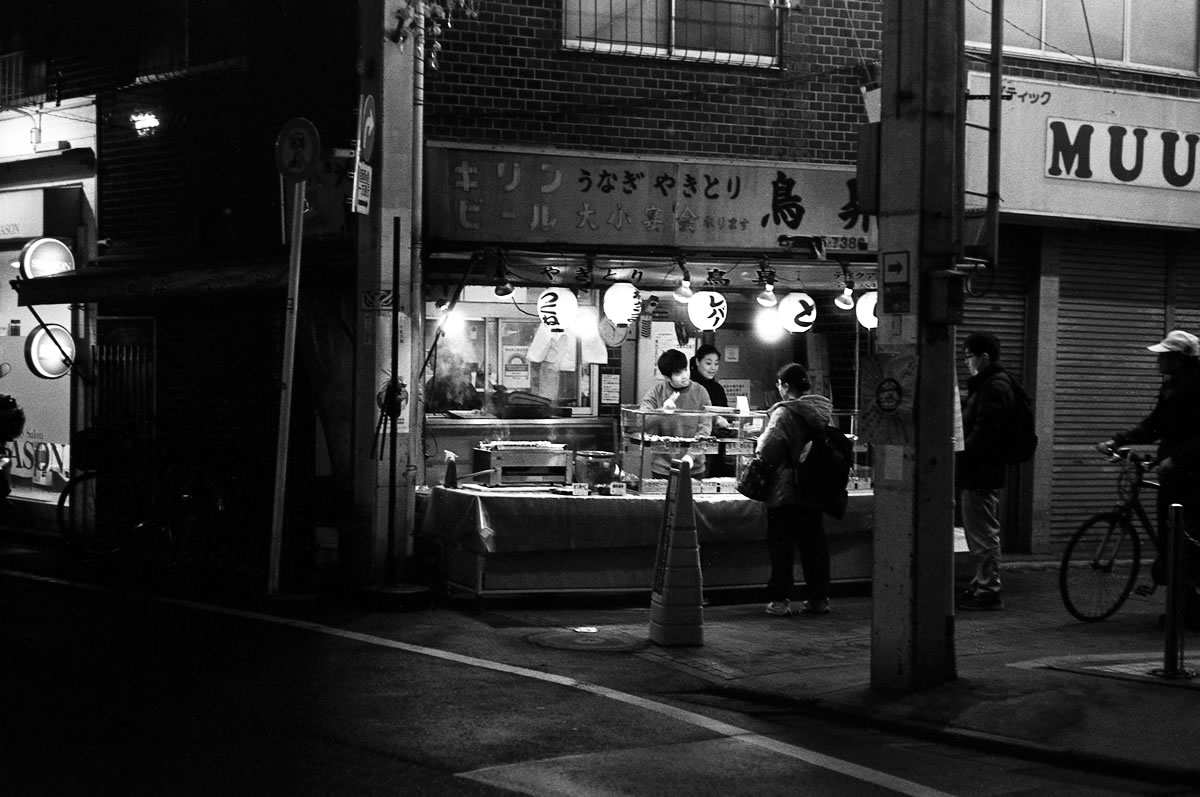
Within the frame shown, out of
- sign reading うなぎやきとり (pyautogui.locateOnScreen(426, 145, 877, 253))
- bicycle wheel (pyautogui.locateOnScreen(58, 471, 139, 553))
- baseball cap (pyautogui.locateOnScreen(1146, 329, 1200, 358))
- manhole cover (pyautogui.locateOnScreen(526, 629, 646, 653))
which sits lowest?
manhole cover (pyautogui.locateOnScreen(526, 629, 646, 653))

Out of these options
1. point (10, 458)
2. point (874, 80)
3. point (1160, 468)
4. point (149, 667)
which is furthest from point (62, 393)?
point (1160, 468)

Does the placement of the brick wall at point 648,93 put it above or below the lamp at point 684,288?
above

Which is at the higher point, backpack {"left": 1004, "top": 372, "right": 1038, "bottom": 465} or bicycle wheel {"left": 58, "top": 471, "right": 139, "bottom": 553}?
backpack {"left": 1004, "top": 372, "right": 1038, "bottom": 465}

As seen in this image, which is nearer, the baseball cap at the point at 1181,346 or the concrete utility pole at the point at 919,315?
the concrete utility pole at the point at 919,315

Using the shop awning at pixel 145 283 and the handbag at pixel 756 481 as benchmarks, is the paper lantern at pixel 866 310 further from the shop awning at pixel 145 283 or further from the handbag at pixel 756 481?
the shop awning at pixel 145 283

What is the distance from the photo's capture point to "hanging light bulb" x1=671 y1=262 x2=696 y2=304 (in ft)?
44.6

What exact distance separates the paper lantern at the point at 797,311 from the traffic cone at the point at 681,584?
4505mm

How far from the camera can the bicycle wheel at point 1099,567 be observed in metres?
10.9

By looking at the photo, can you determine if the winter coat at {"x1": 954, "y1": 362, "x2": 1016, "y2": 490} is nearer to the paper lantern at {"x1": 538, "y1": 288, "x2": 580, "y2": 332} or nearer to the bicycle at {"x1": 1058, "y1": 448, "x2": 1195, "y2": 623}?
the bicycle at {"x1": 1058, "y1": 448, "x2": 1195, "y2": 623}

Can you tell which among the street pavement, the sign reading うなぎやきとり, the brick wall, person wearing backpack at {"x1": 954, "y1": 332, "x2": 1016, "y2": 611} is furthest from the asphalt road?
the brick wall

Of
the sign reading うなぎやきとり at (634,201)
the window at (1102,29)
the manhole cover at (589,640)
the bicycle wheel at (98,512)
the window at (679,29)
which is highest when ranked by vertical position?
the window at (1102,29)

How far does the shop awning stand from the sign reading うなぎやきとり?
1.76 metres

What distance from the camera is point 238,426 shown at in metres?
14.9

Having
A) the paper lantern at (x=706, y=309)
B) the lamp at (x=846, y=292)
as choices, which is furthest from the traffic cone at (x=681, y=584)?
the lamp at (x=846, y=292)
